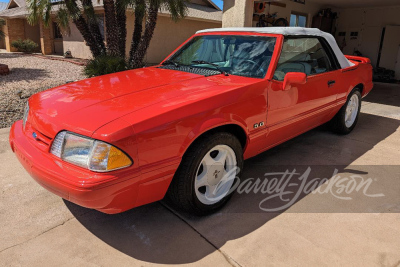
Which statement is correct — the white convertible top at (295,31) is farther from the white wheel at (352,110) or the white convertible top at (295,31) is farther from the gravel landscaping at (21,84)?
the gravel landscaping at (21,84)

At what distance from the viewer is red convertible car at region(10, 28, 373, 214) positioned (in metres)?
2.13

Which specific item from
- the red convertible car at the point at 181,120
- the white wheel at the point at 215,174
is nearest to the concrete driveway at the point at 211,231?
the white wheel at the point at 215,174

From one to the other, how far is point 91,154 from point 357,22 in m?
13.2

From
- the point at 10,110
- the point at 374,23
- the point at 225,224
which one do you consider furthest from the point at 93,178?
the point at 374,23

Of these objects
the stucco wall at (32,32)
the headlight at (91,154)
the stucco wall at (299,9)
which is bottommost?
the headlight at (91,154)

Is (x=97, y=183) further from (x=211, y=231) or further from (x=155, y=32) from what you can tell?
(x=155, y=32)

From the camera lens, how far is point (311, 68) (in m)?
3.85

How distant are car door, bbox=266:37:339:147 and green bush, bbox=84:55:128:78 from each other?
19.2 ft

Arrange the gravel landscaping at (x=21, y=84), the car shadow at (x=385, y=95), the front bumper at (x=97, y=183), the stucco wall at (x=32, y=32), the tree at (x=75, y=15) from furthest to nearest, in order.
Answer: the stucco wall at (x=32, y=32) < the tree at (x=75, y=15) < the car shadow at (x=385, y=95) < the gravel landscaping at (x=21, y=84) < the front bumper at (x=97, y=183)

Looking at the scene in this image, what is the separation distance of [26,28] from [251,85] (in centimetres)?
2409

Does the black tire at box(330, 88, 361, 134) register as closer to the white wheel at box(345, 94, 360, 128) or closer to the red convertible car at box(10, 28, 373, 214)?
the white wheel at box(345, 94, 360, 128)

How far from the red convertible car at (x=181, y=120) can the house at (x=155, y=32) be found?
12.2 m

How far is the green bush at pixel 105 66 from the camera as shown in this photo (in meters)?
8.48

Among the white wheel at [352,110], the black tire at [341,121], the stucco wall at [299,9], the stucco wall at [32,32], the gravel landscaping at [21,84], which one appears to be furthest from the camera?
the stucco wall at [32,32]
